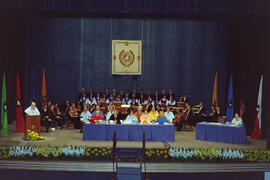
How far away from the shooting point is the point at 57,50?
1939 cm

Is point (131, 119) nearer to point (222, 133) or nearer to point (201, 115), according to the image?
point (222, 133)

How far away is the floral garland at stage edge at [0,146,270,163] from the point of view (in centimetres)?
1132

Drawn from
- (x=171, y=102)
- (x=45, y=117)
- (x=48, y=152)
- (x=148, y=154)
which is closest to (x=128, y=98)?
(x=171, y=102)

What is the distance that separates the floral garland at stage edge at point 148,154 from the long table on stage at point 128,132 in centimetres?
200

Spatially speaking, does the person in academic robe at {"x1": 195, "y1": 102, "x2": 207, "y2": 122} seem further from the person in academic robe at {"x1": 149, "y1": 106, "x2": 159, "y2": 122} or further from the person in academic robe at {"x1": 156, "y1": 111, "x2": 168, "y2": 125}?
the person in academic robe at {"x1": 156, "y1": 111, "x2": 168, "y2": 125}

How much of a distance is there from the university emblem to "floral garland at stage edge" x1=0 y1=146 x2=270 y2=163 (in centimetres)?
856

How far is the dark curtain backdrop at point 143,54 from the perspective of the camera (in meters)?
19.3

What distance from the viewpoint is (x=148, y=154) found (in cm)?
1150

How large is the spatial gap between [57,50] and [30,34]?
161 centimetres

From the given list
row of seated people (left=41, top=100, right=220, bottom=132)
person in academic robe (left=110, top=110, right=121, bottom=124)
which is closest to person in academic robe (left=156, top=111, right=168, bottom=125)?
row of seated people (left=41, top=100, right=220, bottom=132)

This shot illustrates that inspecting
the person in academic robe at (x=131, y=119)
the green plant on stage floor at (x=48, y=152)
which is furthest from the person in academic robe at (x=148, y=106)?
the green plant on stage floor at (x=48, y=152)

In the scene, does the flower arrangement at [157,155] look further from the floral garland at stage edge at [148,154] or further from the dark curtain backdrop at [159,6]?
the dark curtain backdrop at [159,6]

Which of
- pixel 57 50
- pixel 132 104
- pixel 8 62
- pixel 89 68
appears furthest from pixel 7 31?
pixel 132 104

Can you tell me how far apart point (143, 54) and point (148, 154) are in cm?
916
